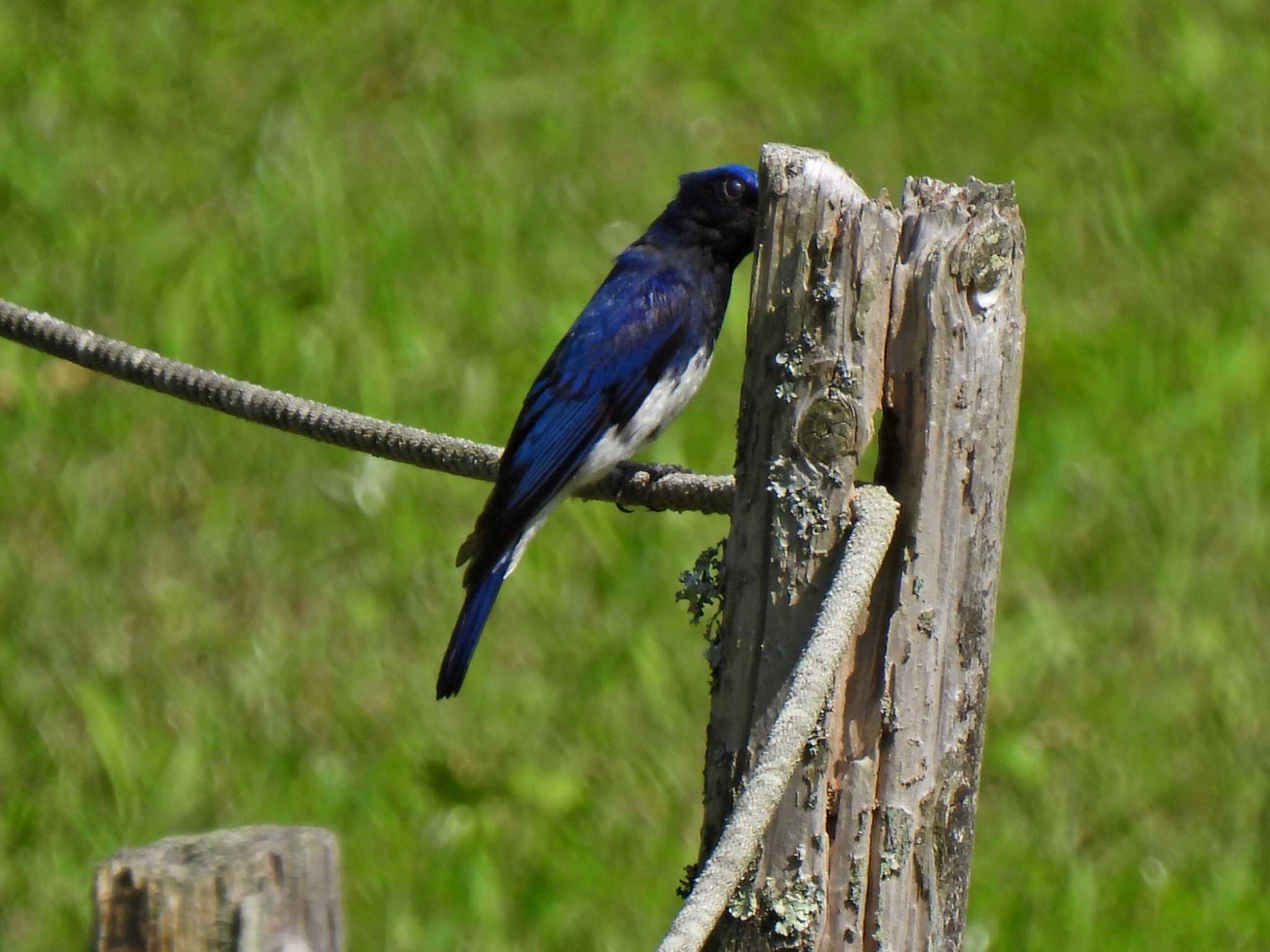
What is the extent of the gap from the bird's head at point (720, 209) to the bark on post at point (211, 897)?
2918 millimetres

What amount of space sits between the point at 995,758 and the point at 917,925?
3.28m

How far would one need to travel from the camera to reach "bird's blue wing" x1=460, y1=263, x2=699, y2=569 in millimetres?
4668

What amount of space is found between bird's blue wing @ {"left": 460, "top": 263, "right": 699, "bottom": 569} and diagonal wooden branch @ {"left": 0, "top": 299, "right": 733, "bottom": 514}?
0.39 m

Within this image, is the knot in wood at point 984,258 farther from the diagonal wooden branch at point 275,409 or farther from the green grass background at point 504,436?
the green grass background at point 504,436

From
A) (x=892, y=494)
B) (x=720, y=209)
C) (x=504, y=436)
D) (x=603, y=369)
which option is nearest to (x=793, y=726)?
(x=892, y=494)

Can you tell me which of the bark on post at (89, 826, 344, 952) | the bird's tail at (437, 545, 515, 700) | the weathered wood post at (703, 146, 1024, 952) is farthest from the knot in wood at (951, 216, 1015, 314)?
the bird's tail at (437, 545, 515, 700)

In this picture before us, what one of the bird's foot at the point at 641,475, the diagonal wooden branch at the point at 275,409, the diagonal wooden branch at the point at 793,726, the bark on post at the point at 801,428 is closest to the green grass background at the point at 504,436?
the bird's foot at the point at 641,475

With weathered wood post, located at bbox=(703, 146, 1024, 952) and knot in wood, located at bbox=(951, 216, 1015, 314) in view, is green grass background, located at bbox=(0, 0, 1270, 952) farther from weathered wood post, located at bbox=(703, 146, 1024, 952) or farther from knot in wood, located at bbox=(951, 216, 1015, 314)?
knot in wood, located at bbox=(951, 216, 1015, 314)

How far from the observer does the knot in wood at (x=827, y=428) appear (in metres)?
2.56

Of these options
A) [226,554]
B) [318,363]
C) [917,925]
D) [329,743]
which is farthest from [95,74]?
[917,925]

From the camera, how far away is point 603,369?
4.85 meters

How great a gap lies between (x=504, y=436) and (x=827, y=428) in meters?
4.03

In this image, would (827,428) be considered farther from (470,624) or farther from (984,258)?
(470,624)

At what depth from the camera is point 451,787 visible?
5535mm
